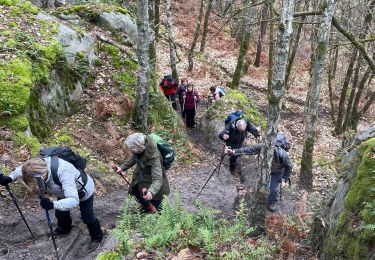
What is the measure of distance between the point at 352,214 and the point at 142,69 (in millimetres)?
7602

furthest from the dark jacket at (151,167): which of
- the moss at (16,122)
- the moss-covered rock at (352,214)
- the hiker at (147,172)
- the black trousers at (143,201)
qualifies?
the moss at (16,122)

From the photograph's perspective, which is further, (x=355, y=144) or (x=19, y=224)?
(x=19, y=224)

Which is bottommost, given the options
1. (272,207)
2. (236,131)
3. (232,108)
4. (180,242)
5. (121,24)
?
(272,207)

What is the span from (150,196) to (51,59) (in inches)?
233

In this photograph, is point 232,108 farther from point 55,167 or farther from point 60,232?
point 55,167

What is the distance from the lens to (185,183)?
10.6m

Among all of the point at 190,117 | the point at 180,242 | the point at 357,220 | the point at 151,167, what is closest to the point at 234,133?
the point at 190,117

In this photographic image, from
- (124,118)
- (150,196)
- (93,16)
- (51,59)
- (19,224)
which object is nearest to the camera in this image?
(150,196)

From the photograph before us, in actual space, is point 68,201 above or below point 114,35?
below

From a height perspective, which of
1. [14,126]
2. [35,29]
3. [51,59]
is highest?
[35,29]

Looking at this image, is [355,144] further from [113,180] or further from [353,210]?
[113,180]

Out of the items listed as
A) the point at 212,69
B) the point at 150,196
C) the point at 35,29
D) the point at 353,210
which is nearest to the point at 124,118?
the point at 35,29

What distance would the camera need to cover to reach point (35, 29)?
417 inches

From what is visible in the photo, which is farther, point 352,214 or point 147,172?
point 147,172
